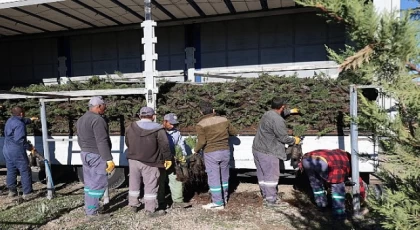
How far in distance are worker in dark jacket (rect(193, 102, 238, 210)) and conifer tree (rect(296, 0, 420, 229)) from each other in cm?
358

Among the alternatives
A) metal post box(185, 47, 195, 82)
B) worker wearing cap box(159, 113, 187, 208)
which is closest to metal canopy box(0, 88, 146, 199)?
worker wearing cap box(159, 113, 187, 208)

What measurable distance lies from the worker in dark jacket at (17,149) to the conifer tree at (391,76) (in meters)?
5.82

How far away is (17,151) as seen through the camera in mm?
5988

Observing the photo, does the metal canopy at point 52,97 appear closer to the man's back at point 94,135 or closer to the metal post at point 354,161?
the man's back at point 94,135

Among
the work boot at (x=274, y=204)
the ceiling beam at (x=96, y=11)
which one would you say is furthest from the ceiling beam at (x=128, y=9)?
the work boot at (x=274, y=204)

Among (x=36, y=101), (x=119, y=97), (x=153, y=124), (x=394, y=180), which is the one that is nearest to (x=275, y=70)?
(x=119, y=97)

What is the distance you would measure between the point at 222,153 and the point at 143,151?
1.19m

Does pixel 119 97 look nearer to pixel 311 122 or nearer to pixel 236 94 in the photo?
pixel 236 94

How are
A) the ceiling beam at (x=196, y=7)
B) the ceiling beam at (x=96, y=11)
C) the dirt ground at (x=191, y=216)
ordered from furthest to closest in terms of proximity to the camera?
the ceiling beam at (x=196, y=7) → the ceiling beam at (x=96, y=11) → the dirt ground at (x=191, y=216)

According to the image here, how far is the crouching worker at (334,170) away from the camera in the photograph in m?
4.60

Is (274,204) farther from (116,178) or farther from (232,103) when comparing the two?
(116,178)

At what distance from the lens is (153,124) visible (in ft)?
16.2

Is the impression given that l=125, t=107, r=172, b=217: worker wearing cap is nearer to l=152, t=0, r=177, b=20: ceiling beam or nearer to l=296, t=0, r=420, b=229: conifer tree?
l=296, t=0, r=420, b=229: conifer tree

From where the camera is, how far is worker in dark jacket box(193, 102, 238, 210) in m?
5.17
